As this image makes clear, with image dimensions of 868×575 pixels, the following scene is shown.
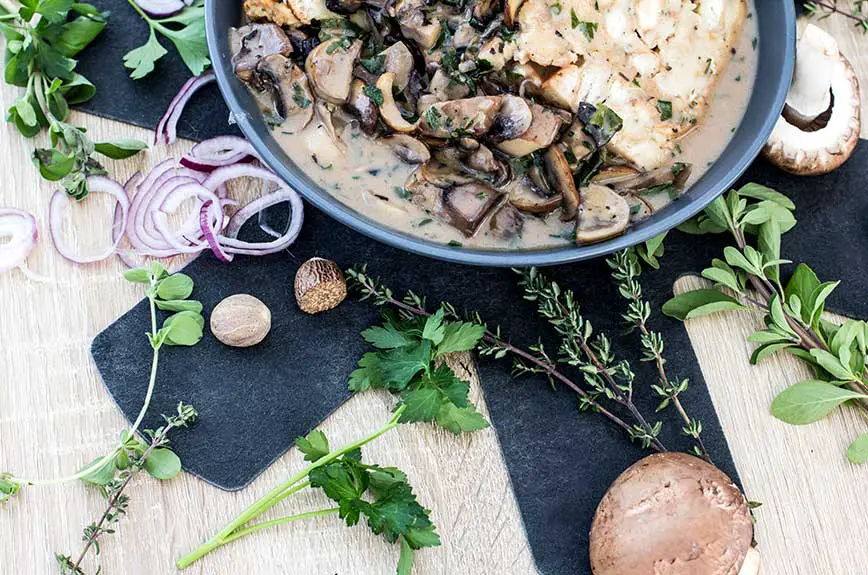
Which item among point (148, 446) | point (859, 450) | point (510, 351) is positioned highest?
point (859, 450)

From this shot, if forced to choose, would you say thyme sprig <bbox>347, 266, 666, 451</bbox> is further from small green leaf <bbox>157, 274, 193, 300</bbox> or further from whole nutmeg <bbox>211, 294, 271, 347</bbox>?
small green leaf <bbox>157, 274, 193, 300</bbox>

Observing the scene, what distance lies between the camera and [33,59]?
3496mm

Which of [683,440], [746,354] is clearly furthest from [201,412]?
[746,354]

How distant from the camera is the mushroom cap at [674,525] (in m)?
3.06

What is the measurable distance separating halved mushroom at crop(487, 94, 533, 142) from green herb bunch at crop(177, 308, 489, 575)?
0.69 metres

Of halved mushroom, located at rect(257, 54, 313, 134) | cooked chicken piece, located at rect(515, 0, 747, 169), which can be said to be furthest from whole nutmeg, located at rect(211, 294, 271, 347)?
cooked chicken piece, located at rect(515, 0, 747, 169)

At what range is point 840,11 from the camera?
3.85 m

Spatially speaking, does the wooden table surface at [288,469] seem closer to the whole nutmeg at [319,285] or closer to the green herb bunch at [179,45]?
the whole nutmeg at [319,285]

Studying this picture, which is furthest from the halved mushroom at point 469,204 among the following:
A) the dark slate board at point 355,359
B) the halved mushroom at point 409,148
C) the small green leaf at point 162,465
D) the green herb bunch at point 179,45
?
the small green leaf at point 162,465

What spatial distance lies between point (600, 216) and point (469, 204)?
43 centimetres

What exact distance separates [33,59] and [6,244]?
69 centimetres

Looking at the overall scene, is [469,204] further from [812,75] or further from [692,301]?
[812,75]

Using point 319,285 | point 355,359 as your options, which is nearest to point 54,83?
point 319,285

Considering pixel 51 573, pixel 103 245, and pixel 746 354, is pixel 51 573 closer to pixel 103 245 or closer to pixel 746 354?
pixel 103 245
